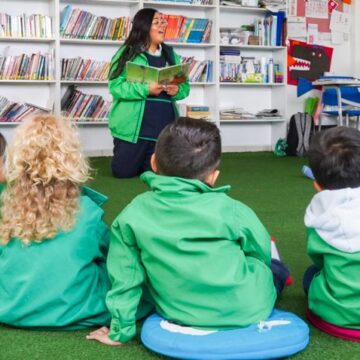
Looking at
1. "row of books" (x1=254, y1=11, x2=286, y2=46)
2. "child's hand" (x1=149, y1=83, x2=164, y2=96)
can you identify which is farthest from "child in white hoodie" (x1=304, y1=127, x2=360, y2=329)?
"row of books" (x1=254, y1=11, x2=286, y2=46)

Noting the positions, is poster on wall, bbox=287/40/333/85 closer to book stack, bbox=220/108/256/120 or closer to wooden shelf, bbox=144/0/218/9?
book stack, bbox=220/108/256/120

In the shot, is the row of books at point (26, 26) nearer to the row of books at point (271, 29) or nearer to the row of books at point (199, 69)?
the row of books at point (199, 69)

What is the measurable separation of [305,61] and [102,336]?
5.69 meters

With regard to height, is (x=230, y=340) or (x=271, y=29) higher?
(x=271, y=29)

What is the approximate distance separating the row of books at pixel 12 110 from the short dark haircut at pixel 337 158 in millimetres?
4271

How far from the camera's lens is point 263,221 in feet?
9.39

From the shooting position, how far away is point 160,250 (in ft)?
4.45

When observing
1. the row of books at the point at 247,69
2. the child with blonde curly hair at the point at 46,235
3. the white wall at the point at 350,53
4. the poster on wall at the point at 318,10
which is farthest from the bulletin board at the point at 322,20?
the child with blonde curly hair at the point at 46,235

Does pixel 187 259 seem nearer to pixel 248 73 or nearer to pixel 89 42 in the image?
pixel 89 42

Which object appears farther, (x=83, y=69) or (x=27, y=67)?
(x=83, y=69)

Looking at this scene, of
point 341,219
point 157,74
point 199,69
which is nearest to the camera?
point 341,219

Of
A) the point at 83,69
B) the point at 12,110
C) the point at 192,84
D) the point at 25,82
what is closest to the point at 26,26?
the point at 25,82

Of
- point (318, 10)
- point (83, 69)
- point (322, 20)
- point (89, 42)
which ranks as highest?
point (318, 10)

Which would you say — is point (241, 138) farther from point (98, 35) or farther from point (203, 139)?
point (203, 139)
